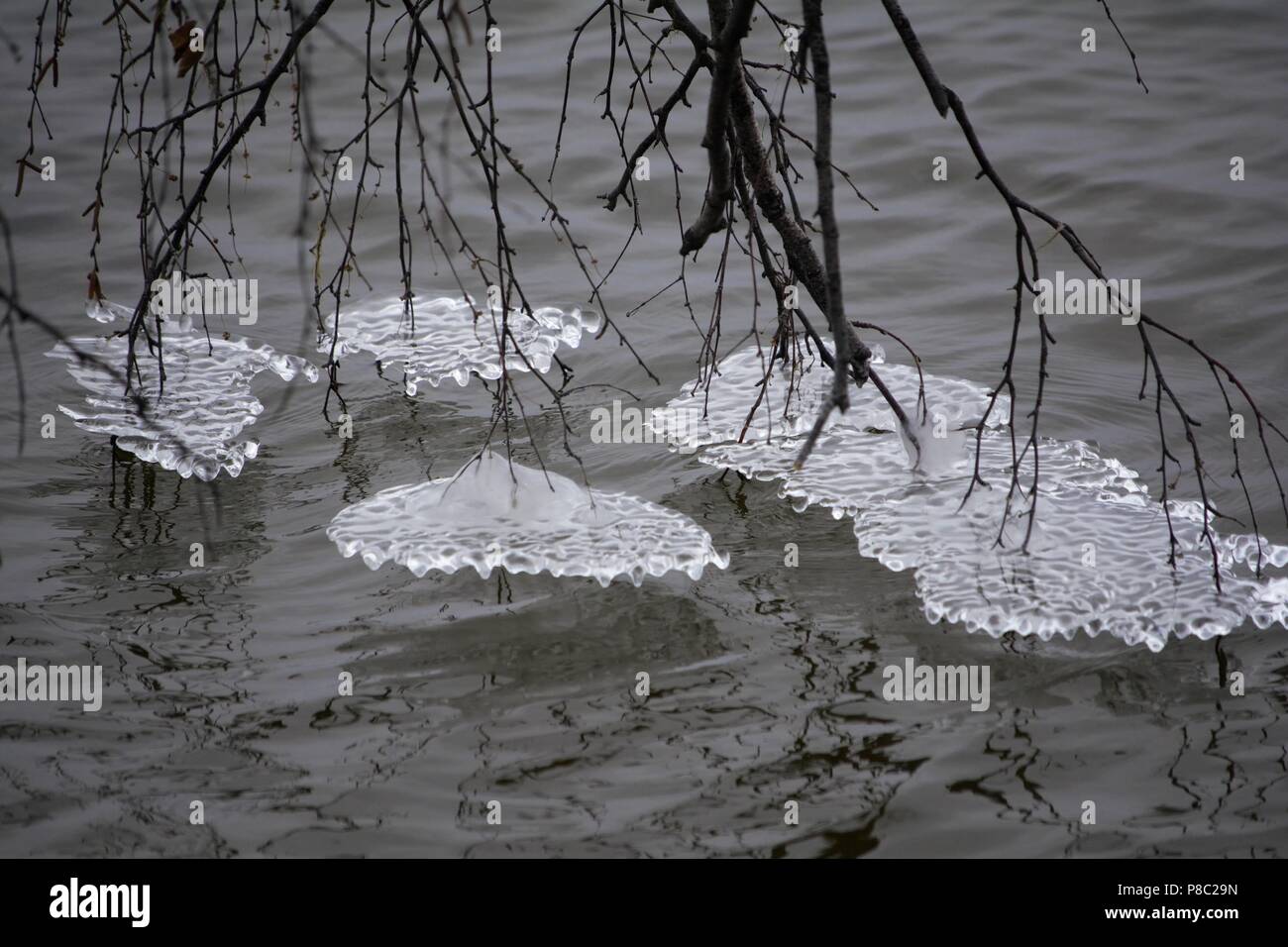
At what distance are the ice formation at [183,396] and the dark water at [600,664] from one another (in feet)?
0.41

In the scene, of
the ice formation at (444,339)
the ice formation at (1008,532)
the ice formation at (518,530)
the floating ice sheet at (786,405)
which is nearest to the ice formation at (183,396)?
the ice formation at (444,339)

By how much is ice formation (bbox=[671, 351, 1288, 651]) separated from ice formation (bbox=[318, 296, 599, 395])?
29.1 inches

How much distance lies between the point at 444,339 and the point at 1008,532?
2.29m

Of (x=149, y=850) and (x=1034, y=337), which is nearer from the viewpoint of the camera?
(x=149, y=850)

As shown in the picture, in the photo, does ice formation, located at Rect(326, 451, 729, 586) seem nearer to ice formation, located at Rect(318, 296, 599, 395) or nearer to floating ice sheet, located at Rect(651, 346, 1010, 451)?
floating ice sheet, located at Rect(651, 346, 1010, 451)

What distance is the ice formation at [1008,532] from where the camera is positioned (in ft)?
10.7

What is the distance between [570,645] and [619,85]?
551 cm

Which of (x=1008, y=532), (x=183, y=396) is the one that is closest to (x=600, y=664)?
(x=1008, y=532)

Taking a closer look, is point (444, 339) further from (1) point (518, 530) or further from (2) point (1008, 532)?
(2) point (1008, 532)

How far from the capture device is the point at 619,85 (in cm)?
818

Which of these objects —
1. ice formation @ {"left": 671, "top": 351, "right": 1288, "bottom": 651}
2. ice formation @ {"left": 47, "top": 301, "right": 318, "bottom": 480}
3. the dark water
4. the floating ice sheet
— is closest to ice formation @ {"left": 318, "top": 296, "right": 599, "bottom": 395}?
the dark water

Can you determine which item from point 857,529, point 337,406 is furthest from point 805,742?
point 337,406

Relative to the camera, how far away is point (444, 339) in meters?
4.93
